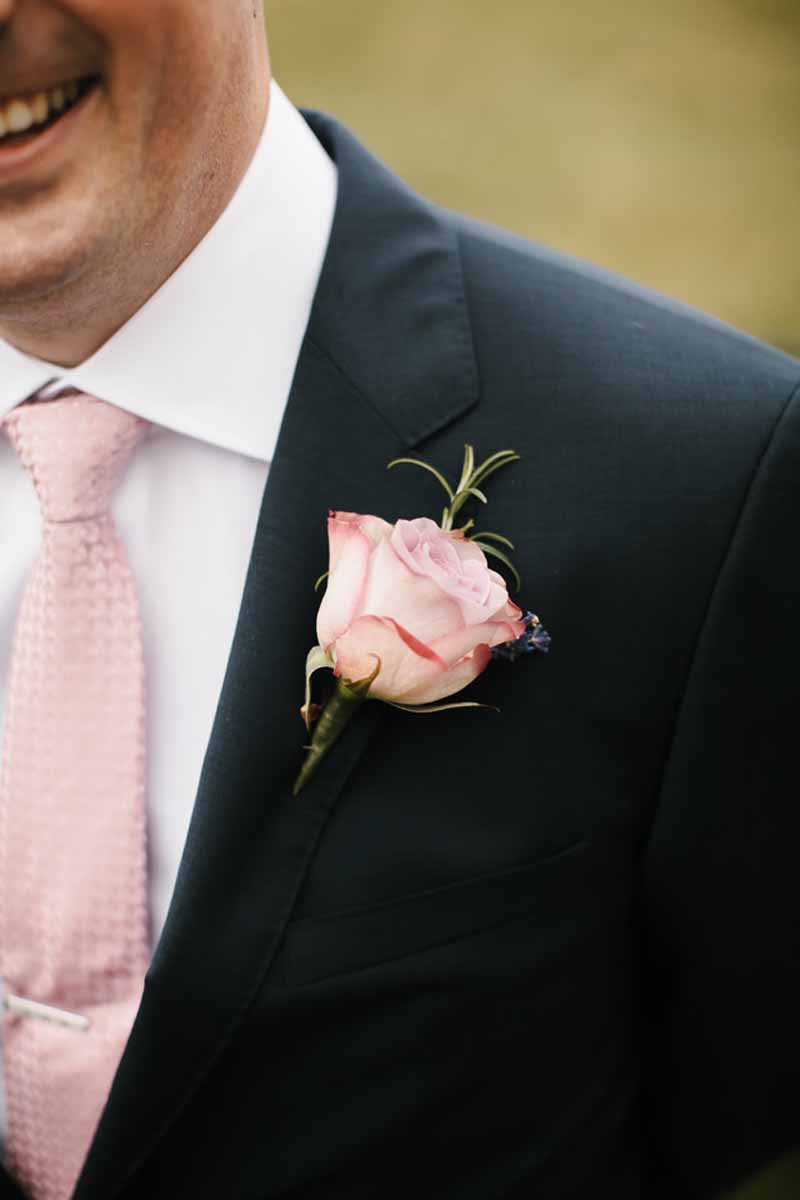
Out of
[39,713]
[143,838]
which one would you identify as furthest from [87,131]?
[143,838]

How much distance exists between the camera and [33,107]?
131 cm

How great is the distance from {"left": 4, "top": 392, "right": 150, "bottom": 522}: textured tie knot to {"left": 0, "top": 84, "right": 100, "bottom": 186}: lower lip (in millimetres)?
290

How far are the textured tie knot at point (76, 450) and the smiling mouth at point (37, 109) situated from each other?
0.31 metres

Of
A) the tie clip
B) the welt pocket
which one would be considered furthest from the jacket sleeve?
the tie clip

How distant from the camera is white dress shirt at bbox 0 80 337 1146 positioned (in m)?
1.49

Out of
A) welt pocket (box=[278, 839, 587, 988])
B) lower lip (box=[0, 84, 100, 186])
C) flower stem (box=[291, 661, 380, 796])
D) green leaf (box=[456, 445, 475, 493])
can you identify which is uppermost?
lower lip (box=[0, 84, 100, 186])

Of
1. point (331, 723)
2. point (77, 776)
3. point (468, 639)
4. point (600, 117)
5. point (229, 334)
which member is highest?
point (600, 117)

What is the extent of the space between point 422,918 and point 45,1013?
0.47m

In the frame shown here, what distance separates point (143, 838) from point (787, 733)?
2.60 feet

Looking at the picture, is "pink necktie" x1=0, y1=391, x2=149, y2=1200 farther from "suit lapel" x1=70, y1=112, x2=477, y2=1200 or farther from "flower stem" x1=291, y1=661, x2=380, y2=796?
"flower stem" x1=291, y1=661, x2=380, y2=796

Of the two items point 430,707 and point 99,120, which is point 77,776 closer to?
point 430,707

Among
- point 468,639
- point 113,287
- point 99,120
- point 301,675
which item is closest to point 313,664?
point 301,675

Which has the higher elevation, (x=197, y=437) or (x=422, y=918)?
(x=197, y=437)

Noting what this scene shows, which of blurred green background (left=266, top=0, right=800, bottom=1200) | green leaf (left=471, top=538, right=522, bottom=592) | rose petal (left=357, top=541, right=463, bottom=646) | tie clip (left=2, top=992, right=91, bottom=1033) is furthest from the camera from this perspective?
blurred green background (left=266, top=0, right=800, bottom=1200)
